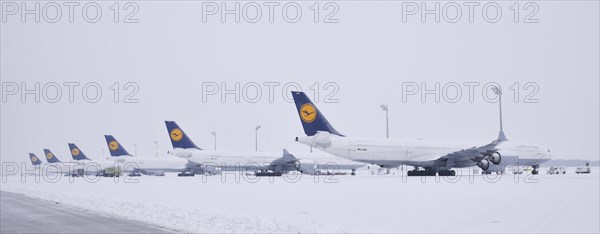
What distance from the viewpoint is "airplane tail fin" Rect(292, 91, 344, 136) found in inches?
1908

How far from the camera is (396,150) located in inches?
1950

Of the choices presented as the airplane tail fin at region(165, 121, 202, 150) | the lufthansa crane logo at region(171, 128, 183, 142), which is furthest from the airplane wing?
the lufthansa crane logo at region(171, 128, 183, 142)

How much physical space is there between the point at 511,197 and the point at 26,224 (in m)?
16.0

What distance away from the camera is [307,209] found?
62.7 ft

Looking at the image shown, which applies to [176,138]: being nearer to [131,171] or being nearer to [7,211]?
[131,171]

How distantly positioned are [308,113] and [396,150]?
782 centimetres

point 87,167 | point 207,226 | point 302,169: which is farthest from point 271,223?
point 87,167

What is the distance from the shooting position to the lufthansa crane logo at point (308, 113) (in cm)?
4856

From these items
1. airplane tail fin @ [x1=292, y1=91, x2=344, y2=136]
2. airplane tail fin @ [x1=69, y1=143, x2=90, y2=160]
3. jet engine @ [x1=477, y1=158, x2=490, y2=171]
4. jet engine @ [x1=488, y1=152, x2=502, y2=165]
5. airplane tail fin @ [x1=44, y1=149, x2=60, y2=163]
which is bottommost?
airplane tail fin @ [x1=44, y1=149, x2=60, y2=163]

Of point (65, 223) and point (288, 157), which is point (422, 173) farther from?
point (65, 223)

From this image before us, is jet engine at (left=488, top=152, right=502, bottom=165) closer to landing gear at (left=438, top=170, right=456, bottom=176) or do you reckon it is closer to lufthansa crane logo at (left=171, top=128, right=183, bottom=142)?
landing gear at (left=438, top=170, right=456, bottom=176)

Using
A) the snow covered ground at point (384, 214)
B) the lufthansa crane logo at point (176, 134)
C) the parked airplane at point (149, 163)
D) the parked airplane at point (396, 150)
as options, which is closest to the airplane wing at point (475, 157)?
the parked airplane at point (396, 150)

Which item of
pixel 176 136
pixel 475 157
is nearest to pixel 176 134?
pixel 176 136

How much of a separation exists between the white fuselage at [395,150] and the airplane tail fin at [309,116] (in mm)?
1189
